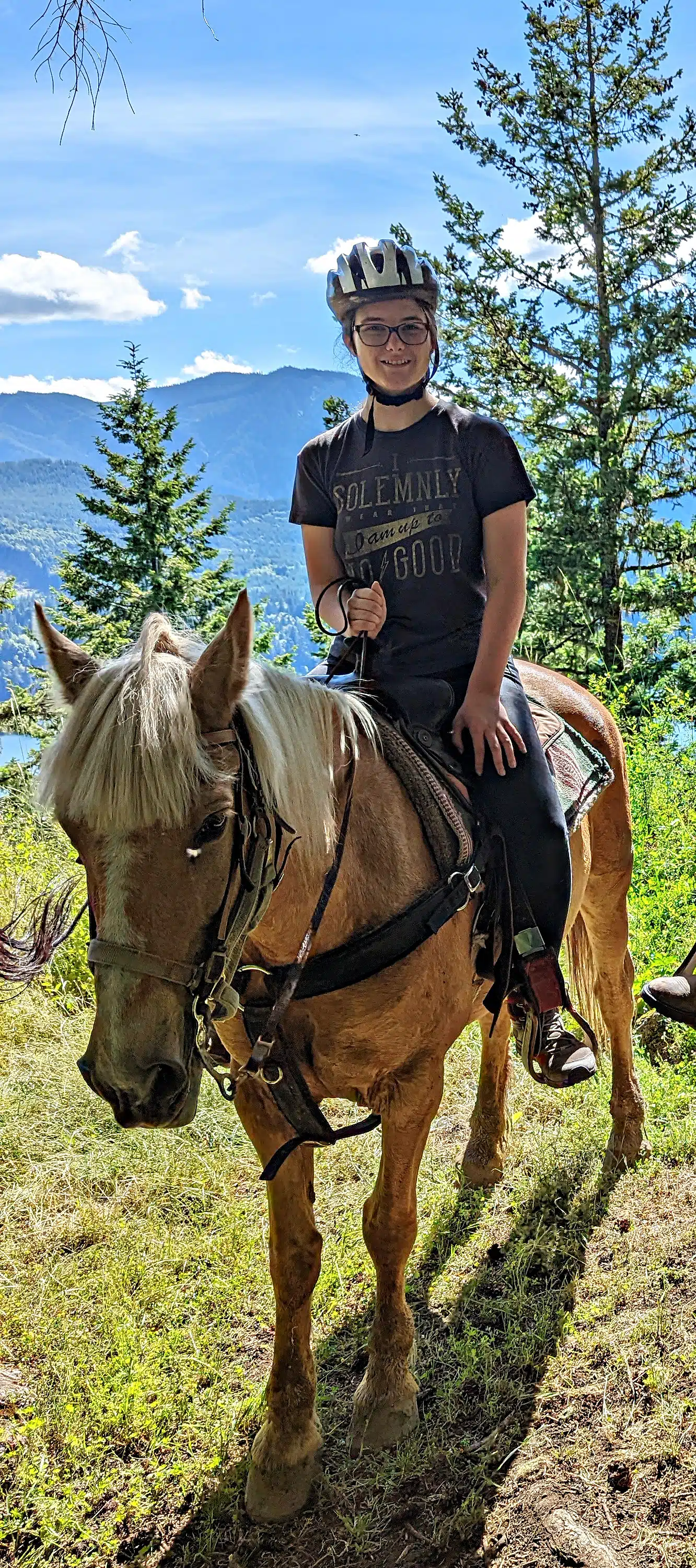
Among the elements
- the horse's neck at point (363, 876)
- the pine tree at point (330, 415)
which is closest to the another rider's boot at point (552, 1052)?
the horse's neck at point (363, 876)

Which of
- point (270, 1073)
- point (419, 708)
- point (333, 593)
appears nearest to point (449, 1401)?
point (270, 1073)

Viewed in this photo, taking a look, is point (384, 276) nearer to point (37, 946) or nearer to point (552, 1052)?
point (37, 946)

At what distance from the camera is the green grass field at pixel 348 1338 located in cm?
261

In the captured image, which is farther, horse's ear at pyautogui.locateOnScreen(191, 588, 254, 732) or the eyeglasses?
the eyeglasses

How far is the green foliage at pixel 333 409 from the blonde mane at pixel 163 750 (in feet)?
46.1

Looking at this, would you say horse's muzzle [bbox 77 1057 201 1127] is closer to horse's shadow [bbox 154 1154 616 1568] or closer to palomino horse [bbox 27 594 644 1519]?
palomino horse [bbox 27 594 644 1519]

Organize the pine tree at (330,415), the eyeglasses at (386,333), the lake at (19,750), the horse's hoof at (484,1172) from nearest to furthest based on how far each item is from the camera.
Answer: the eyeglasses at (386,333)
the horse's hoof at (484,1172)
the lake at (19,750)
the pine tree at (330,415)

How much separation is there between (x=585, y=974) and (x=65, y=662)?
10.1 ft

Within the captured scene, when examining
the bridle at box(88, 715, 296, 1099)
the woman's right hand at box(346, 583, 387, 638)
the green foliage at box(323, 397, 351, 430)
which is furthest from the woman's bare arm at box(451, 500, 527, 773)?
the green foliage at box(323, 397, 351, 430)

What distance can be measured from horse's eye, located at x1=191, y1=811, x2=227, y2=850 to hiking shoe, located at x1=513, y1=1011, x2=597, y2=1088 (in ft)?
6.03

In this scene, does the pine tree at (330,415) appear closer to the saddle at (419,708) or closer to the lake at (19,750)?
the lake at (19,750)

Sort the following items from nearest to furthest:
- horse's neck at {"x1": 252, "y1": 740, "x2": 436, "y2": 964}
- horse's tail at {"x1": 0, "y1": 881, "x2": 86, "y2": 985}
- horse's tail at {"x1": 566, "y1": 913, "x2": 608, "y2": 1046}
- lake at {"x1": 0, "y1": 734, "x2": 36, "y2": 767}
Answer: horse's neck at {"x1": 252, "y1": 740, "x2": 436, "y2": 964} < horse's tail at {"x1": 0, "y1": 881, "x2": 86, "y2": 985} < horse's tail at {"x1": 566, "y1": 913, "x2": 608, "y2": 1046} < lake at {"x1": 0, "y1": 734, "x2": 36, "y2": 767}

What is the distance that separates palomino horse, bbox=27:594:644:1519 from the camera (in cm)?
181

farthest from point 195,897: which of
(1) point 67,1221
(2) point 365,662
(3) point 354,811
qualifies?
(1) point 67,1221
